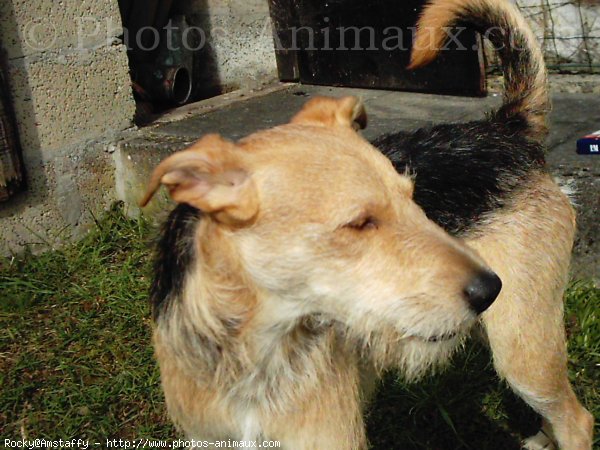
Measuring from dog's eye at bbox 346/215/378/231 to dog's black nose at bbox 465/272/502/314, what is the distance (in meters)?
0.33

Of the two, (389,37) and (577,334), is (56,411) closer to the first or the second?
(577,334)

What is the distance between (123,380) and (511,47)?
2470 mm

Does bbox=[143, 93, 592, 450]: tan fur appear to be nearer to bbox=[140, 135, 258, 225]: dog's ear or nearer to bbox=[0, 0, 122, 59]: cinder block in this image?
bbox=[140, 135, 258, 225]: dog's ear

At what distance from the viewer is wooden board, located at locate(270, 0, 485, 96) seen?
5.61 metres

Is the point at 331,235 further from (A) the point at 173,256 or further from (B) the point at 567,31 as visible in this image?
(B) the point at 567,31

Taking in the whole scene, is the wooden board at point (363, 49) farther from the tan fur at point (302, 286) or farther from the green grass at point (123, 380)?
the tan fur at point (302, 286)

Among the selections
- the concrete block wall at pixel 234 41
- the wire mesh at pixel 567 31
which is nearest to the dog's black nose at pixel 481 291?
the wire mesh at pixel 567 31

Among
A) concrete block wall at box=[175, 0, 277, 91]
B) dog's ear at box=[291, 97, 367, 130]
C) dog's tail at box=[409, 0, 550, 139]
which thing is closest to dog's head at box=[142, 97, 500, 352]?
dog's ear at box=[291, 97, 367, 130]

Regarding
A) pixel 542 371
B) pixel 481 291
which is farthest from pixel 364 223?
pixel 542 371

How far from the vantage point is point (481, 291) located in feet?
6.73

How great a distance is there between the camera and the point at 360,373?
Result: 8.86ft

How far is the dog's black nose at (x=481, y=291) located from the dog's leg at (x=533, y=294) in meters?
0.69

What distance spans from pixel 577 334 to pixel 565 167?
937 mm

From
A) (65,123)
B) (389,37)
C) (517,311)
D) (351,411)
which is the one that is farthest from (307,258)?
(389,37)
